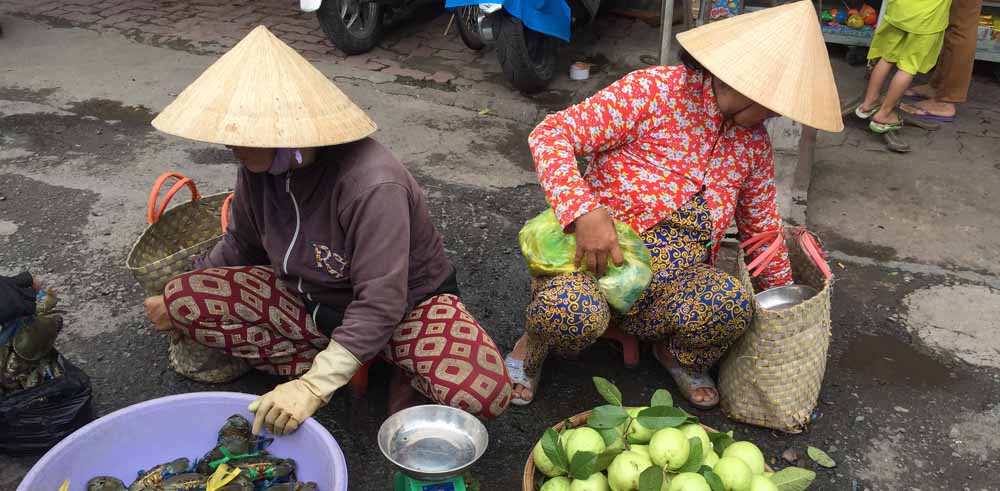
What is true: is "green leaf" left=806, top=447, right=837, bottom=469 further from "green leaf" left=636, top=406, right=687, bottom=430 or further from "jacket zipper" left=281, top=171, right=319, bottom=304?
"jacket zipper" left=281, top=171, right=319, bottom=304

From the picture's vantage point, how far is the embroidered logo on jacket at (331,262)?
2.04 m

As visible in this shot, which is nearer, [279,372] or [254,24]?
[279,372]

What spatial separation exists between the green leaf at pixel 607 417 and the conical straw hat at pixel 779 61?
0.89 meters

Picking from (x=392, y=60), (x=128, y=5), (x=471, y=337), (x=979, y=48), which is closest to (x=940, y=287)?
(x=471, y=337)

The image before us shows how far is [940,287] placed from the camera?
3178 mm

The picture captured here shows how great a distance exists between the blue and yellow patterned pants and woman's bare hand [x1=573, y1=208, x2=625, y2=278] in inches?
3.5

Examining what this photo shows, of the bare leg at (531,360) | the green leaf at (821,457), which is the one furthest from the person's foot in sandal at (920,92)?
the bare leg at (531,360)

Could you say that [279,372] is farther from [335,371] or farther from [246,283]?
[335,371]

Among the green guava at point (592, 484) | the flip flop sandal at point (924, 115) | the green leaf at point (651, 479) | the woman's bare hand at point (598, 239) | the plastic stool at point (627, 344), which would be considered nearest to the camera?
the green leaf at point (651, 479)

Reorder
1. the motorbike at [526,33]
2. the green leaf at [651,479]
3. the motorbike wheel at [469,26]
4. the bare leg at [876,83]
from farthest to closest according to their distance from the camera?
the motorbike wheel at [469,26]
the bare leg at [876,83]
the motorbike at [526,33]
the green leaf at [651,479]

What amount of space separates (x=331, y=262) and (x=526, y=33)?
309cm

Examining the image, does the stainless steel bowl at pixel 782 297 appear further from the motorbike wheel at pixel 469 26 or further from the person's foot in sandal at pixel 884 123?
the motorbike wheel at pixel 469 26

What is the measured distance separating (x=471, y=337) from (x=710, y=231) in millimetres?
830

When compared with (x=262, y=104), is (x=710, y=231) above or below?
below
